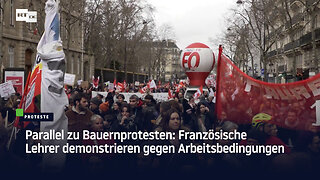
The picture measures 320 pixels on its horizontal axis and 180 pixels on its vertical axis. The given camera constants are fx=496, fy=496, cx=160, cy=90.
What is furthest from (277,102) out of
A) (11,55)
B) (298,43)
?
(298,43)

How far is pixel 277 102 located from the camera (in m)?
5.91

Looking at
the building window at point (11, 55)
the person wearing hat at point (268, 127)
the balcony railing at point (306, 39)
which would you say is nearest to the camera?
the person wearing hat at point (268, 127)

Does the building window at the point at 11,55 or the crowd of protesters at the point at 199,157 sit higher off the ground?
the building window at the point at 11,55

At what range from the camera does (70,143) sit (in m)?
5.66

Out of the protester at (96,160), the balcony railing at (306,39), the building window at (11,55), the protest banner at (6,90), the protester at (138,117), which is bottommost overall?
the protester at (96,160)

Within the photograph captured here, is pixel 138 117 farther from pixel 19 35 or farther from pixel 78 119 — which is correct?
pixel 19 35

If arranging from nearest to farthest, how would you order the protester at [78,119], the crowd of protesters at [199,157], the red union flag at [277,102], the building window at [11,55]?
the crowd of protesters at [199,157]
the red union flag at [277,102]
the protester at [78,119]
the building window at [11,55]

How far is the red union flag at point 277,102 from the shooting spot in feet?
19.0

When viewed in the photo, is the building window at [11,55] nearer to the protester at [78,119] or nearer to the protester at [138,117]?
the protester at [138,117]

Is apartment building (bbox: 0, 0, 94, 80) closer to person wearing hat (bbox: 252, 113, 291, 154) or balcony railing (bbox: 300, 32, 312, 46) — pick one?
balcony railing (bbox: 300, 32, 312, 46)

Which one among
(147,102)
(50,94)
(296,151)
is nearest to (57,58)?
(50,94)

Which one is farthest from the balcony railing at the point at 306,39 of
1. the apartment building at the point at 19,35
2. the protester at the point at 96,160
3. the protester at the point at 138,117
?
the protester at the point at 96,160

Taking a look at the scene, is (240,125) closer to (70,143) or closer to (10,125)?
(70,143)

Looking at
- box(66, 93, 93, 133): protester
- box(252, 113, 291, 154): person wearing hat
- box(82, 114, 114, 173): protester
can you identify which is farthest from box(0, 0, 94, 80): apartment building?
box(252, 113, 291, 154): person wearing hat
